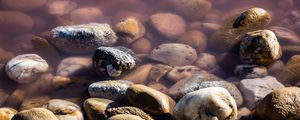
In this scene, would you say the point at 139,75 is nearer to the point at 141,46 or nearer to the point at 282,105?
the point at 141,46

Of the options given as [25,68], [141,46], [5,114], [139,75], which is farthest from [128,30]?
[5,114]

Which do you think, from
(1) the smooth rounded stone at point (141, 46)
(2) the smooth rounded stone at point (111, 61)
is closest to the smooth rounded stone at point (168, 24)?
(1) the smooth rounded stone at point (141, 46)

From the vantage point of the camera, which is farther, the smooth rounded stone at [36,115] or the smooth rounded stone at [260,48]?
the smooth rounded stone at [260,48]

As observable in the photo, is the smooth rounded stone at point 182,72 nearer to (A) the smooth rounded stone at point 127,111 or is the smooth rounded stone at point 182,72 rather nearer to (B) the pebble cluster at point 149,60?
(B) the pebble cluster at point 149,60

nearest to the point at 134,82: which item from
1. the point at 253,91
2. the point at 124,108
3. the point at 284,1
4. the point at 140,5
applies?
the point at 124,108

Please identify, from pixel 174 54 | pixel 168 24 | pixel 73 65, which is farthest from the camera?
pixel 168 24

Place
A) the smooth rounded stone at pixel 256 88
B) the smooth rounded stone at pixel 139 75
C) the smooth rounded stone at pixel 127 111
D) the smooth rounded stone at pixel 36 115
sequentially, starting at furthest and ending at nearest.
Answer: the smooth rounded stone at pixel 139 75
the smooth rounded stone at pixel 256 88
the smooth rounded stone at pixel 127 111
the smooth rounded stone at pixel 36 115

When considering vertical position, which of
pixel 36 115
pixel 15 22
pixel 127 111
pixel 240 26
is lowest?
pixel 127 111
